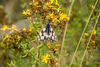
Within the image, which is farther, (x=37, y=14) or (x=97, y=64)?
(x=97, y=64)

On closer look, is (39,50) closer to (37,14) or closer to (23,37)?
(23,37)

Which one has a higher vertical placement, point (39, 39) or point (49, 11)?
point (49, 11)

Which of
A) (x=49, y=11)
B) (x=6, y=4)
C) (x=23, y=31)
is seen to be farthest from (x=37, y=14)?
(x=6, y=4)

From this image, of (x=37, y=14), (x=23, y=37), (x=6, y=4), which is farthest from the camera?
(x=6, y=4)

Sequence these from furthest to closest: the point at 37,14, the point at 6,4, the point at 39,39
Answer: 1. the point at 6,4
2. the point at 37,14
3. the point at 39,39

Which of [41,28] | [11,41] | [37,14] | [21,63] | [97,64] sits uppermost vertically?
[37,14]

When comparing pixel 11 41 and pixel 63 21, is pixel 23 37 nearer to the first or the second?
pixel 11 41
